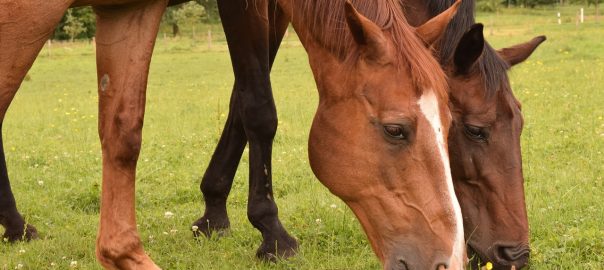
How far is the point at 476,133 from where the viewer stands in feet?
12.7

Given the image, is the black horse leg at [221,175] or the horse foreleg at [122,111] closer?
the horse foreleg at [122,111]

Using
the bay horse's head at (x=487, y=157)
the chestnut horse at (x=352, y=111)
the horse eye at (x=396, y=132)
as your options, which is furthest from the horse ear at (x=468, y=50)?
the horse eye at (x=396, y=132)

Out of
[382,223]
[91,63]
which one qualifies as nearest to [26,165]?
[382,223]

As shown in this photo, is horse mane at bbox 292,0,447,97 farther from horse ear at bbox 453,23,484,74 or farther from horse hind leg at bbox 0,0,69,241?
horse hind leg at bbox 0,0,69,241

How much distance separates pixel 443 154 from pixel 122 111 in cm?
171

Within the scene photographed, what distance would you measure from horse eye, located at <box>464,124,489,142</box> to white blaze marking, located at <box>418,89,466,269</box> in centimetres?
94

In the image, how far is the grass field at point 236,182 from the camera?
443 centimetres

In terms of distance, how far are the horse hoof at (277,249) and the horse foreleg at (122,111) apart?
2.93 ft

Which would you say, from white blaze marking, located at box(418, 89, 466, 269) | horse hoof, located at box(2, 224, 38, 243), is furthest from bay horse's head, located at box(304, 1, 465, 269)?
horse hoof, located at box(2, 224, 38, 243)

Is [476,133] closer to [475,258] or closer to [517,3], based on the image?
[475,258]

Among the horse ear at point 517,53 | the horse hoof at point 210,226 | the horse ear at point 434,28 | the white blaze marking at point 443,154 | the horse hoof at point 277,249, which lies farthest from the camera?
the horse hoof at point 210,226

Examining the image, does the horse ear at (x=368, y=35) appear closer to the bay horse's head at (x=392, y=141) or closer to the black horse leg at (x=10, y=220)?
the bay horse's head at (x=392, y=141)

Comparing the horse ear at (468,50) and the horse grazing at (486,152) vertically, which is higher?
the horse ear at (468,50)

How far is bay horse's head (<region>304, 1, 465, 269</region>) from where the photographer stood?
2918mm
